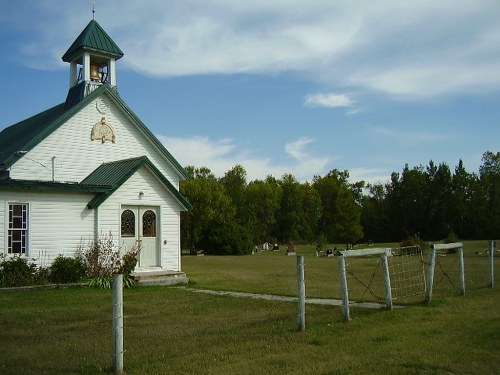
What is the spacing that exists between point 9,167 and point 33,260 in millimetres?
3746

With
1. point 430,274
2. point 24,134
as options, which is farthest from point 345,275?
point 24,134

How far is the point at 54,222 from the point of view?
19.5m

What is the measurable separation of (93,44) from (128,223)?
28.7ft

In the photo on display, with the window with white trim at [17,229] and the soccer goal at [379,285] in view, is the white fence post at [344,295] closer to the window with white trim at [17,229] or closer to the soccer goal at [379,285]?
the soccer goal at [379,285]

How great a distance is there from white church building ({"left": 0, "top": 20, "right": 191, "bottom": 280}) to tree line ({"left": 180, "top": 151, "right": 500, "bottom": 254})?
4569 centimetres

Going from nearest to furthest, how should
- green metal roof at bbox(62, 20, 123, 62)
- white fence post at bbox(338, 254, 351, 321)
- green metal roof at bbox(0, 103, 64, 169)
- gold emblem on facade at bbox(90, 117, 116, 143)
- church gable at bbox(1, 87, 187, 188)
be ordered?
white fence post at bbox(338, 254, 351, 321)
green metal roof at bbox(0, 103, 64, 169)
church gable at bbox(1, 87, 187, 188)
gold emblem on facade at bbox(90, 117, 116, 143)
green metal roof at bbox(62, 20, 123, 62)

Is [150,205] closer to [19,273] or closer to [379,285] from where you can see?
[19,273]

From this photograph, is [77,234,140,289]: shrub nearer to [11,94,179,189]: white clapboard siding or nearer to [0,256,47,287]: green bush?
[0,256,47,287]: green bush

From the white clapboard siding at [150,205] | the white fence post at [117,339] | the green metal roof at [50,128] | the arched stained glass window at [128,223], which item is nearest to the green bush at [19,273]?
the white clapboard siding at [150,205]

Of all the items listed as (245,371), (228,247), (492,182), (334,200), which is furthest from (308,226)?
(245,371)

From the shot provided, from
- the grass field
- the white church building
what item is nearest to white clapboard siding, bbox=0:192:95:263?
the white church building

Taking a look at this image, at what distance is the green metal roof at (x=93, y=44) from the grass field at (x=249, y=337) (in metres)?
13.2

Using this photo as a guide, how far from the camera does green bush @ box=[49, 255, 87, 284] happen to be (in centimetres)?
1881

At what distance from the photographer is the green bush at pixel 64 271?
61.7 feet
